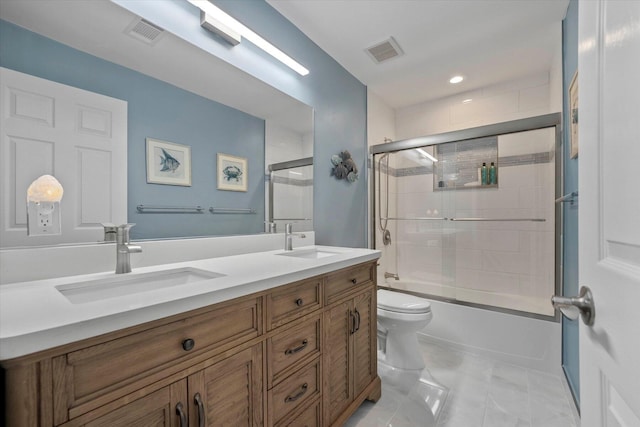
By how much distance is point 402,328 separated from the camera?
195cm

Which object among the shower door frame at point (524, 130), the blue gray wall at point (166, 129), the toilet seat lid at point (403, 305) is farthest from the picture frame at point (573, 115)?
the blue gray wall at point (166, 129)

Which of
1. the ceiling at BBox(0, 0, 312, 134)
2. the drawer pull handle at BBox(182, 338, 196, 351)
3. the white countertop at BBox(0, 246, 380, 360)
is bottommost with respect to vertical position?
the drawer pull handle at BBox(182, 338, 196, 351)

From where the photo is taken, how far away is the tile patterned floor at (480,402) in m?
1.49

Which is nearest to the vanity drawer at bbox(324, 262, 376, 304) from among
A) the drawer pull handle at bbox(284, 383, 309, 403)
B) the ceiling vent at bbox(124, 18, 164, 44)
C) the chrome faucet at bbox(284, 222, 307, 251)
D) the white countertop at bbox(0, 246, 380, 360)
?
the white countertop at bbox(0, 246, 380, 360)

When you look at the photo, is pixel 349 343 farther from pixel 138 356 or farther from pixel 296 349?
pixel 138 356

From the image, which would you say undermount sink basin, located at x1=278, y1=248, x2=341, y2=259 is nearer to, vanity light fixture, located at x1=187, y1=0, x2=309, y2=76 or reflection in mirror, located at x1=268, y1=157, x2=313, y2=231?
reflection in mirror, located at x1=268, y1=157, x2=313, y2=231

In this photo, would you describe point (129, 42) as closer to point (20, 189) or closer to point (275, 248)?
point (20, 189)

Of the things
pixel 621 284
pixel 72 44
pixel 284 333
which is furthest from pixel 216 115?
pixel 621 284

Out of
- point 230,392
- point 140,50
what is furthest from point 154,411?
point 140,50

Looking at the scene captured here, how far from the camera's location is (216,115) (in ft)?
4.85

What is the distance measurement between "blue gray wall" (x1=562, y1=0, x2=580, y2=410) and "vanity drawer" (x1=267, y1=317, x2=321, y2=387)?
1.49 meters

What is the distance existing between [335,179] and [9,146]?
186 centimetres

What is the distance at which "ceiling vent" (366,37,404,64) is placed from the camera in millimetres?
2137

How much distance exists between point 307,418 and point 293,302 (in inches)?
20.2
